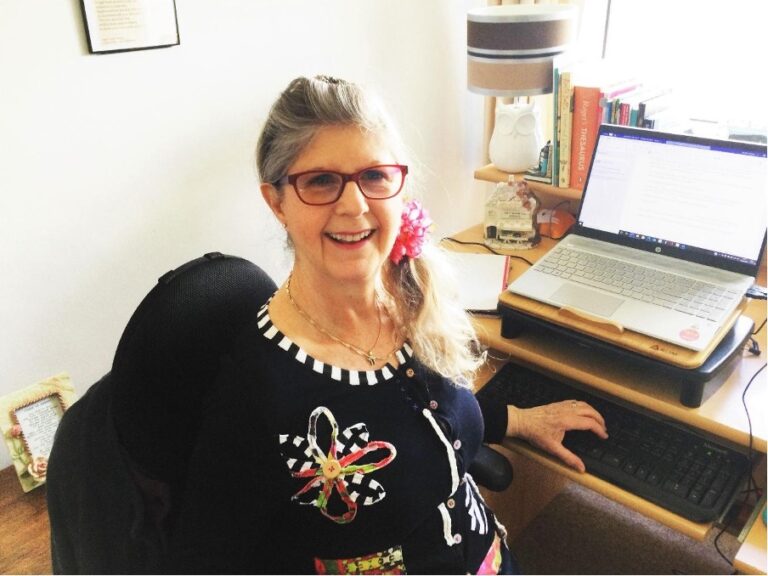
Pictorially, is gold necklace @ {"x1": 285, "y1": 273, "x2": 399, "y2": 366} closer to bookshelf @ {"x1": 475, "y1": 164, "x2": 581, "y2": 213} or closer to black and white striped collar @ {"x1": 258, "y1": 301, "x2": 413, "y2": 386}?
black and white striped collar @ {"x1": 258, "y1": 301, "x2": 413, "y2": 386}

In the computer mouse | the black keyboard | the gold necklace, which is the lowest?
the black keyboard

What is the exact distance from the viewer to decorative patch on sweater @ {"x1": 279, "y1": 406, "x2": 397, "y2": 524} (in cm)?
99

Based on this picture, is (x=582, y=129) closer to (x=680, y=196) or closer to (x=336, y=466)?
(x=680, y=196)

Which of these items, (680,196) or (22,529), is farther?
(680,196)

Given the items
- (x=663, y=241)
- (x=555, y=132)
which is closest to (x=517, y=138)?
(x=555, y=132)

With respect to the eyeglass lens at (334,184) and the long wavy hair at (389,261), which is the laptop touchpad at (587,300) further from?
the eyeglass lens at (334,184)

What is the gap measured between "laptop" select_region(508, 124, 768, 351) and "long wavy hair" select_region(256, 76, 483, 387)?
0.25 meters

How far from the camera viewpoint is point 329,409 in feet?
3.32

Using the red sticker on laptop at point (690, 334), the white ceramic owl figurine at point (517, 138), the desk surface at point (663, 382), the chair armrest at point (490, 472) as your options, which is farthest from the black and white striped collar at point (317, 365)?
the white ceramic owl figurine at point (517, 138)

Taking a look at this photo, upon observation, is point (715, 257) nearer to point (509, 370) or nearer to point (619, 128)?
point (619, 128)

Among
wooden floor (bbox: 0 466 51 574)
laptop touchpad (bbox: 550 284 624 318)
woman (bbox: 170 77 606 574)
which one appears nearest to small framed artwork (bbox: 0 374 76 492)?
wooden floor (bbox: 0 466 51 574)

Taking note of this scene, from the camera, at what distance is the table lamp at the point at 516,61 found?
1.80 metres

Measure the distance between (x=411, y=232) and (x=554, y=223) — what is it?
0.84 meters

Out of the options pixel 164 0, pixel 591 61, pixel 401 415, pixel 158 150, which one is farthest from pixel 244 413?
pixel 591 61
